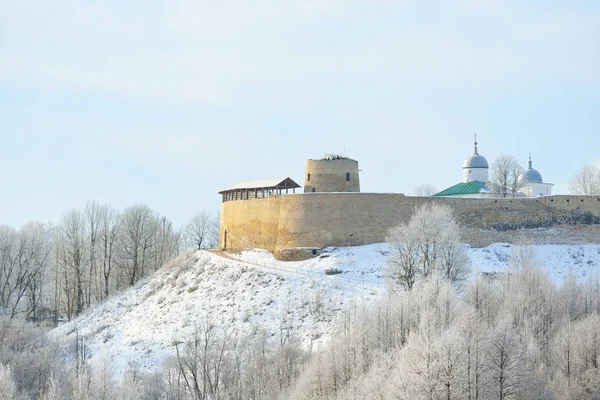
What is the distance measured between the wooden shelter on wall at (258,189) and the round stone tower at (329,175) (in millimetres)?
1044

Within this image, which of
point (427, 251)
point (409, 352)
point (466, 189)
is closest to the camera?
point (409, 352)

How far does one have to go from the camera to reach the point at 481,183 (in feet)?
170

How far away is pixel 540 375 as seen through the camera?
1053 inches

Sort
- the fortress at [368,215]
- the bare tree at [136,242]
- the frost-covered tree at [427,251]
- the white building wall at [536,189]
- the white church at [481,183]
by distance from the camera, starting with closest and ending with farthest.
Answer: the frost-covered tree at [427,251] → the fortress at [368,215] → the white church at [481,183] → the bare tree at [136,242] → the white building wall at [536,189]

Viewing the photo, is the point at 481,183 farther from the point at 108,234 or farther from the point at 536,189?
the point at 108,234

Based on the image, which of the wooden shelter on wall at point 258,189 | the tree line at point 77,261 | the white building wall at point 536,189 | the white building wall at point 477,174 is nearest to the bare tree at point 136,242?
the tree line at point 77,261

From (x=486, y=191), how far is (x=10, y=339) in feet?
86.2

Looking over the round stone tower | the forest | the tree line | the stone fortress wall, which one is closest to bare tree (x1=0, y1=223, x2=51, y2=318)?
the tree line

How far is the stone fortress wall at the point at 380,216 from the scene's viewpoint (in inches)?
1646

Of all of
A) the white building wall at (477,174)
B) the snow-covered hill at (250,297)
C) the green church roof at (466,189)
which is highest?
the white building wall at (477,174)

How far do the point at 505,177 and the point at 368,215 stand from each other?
11303 mm

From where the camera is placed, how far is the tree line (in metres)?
51.1

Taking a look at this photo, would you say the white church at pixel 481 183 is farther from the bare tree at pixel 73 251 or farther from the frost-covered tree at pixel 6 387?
the frost-covered tree at pixel 6 387

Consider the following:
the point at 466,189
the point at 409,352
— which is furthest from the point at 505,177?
the point at 409,352
